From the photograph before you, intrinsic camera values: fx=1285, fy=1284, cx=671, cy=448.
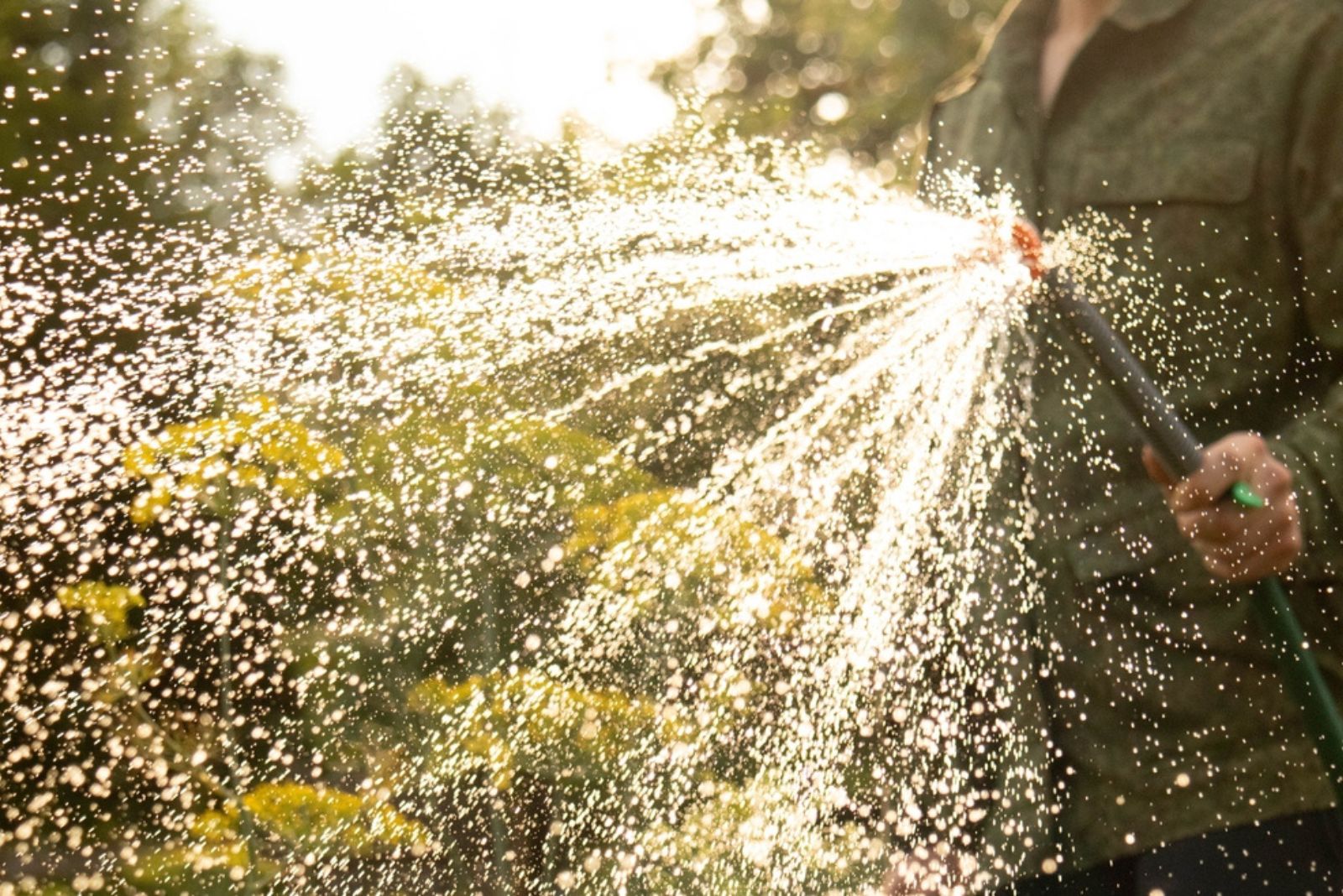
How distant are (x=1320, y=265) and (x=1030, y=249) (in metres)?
0.40

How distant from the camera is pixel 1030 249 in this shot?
1487 millimetres

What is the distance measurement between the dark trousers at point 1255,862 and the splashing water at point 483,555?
3.43 feet

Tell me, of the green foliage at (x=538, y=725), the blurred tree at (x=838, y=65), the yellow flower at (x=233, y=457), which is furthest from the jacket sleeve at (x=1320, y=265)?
the blurred tree at (x=838, y=65)

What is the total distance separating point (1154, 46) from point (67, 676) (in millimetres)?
4481

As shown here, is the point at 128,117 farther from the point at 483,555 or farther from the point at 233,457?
the point at 483,555

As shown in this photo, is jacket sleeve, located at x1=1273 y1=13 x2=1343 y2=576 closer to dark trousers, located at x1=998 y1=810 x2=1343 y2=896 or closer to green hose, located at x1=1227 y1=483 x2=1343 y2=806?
green hose, located at x1=1227 y1=483 x2=1343 y2=806

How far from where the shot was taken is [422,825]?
3.90 meters

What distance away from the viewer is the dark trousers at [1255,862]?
150 cm

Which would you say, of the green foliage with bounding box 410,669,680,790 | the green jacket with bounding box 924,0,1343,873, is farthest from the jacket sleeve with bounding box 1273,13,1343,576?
the green foliage with bounding box 410,669,680,790

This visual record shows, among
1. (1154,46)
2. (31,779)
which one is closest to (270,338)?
(31,779)

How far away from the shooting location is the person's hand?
56.9 inches

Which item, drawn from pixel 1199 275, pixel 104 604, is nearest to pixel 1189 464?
pixel 1199 275

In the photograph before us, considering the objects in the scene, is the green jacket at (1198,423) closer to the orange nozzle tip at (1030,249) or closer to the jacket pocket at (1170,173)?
the jacket pocket at (1170,173)

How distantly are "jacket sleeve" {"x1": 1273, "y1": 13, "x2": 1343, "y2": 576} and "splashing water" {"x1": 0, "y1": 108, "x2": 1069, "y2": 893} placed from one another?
3.43ft
